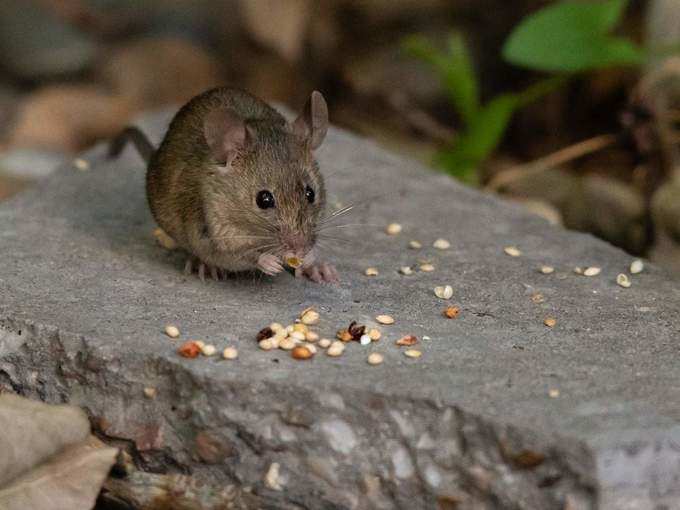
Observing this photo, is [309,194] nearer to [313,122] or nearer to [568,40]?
[313,122]

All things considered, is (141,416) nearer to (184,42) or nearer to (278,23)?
(278,23)

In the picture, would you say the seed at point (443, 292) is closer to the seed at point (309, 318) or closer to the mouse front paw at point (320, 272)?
the mouse front paw at point (320, 272)

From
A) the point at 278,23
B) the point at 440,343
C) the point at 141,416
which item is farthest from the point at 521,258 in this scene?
the point at 278,23

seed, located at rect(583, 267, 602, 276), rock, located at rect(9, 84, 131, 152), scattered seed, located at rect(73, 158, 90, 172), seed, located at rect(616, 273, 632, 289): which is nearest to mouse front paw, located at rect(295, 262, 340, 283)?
seed, located at rect(583, 267, 602, 276)

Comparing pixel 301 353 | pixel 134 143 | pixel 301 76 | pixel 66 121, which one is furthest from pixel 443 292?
pixel 301 76

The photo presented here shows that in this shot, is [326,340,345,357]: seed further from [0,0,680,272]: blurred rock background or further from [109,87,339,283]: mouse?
[0,0,680,272]: blurred rock background
